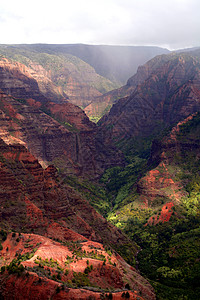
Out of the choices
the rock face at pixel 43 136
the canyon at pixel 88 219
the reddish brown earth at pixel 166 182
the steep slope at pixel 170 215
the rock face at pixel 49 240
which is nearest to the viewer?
the rock face at pixel 49 240

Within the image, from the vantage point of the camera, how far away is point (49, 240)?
77.6 meters

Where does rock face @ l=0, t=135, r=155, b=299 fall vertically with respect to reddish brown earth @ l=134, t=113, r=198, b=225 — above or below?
above

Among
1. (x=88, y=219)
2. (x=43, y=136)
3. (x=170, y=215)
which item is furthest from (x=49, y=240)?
(x=43, y=136)

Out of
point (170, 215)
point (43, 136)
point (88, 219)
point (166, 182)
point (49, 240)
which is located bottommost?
point (170, 215)

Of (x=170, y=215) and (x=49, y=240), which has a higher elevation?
(x=49, y=240)

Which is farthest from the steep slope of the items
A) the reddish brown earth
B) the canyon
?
the canyon

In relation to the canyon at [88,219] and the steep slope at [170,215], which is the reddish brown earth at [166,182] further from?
the canyon at [88,219]

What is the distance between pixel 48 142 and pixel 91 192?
3407cm

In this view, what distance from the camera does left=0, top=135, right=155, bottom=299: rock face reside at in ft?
175

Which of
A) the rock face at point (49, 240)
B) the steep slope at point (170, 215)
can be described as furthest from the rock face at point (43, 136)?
the rock face at point (49, 240)

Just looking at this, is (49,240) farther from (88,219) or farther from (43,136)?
(43,136)

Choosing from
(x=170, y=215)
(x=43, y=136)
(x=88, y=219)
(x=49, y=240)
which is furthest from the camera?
(x=43, y=136)

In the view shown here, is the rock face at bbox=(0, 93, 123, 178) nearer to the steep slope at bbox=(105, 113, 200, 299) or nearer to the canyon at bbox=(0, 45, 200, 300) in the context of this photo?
the canyon at bbox=(0, 45, 200, 300)

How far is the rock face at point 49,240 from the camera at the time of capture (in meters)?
53.3
